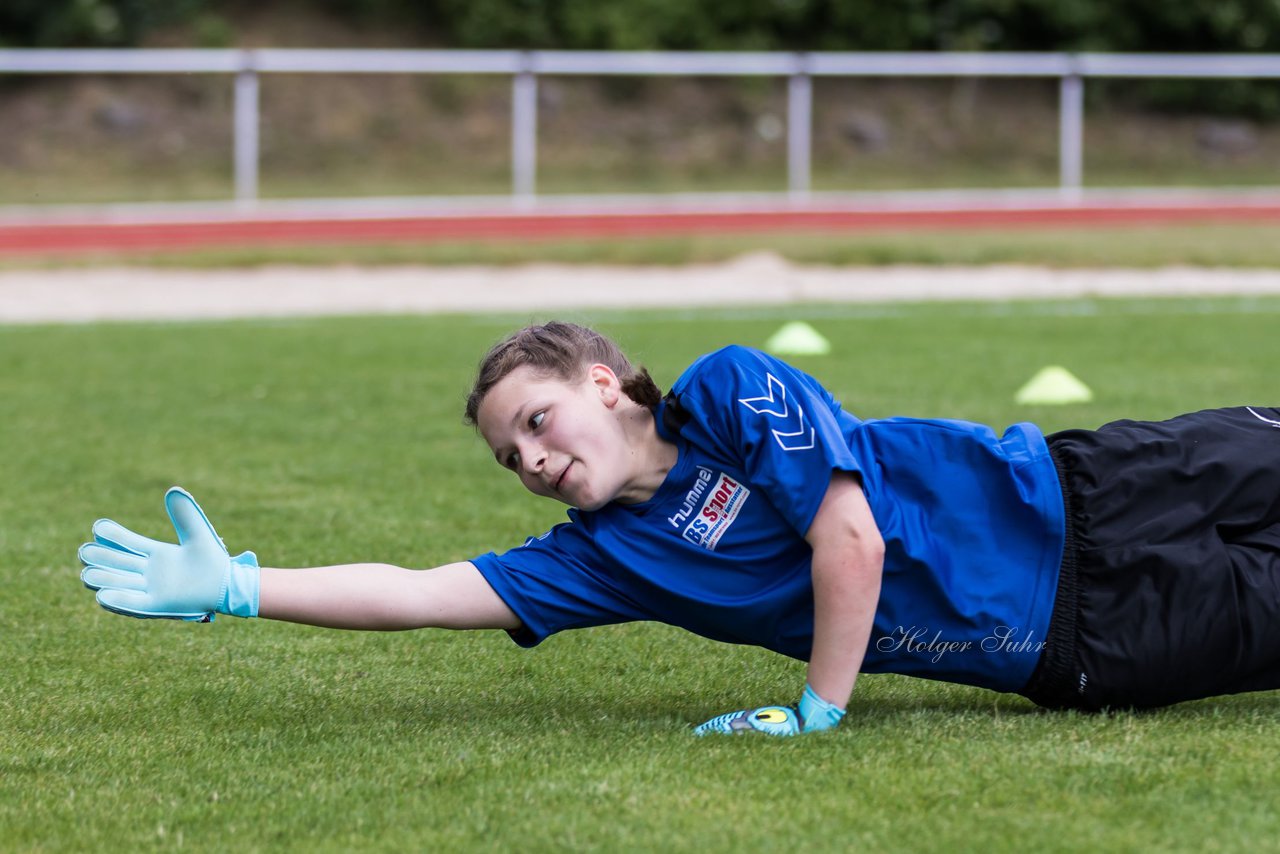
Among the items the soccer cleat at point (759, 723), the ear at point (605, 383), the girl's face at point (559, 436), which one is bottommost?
the soccer cleat at point (759, 723)

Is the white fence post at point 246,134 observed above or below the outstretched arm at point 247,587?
above

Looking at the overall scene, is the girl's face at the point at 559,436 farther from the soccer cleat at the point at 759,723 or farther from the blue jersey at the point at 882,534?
the soccer cleat at the point at 759,723

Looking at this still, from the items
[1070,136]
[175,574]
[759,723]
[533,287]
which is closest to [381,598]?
[175,574]

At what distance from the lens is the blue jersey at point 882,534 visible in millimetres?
2957

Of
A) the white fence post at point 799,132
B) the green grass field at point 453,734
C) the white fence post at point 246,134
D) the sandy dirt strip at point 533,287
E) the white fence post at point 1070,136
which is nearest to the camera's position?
the green grass field at point 453,734

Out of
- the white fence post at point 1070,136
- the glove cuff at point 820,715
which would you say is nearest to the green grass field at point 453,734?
the glove cuff at point 820,715

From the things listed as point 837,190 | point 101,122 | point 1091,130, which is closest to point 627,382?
point 837,190

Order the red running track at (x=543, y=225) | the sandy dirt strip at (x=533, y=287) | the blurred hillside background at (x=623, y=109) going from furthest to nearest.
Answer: the blurred hillside background at (x=623, y=109) < the red running track at (x=543, y=225) < the sandy dirt strip at (x=533, y=287)

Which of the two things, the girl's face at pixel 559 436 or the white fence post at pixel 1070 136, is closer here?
the girl's face at pixel 559 436

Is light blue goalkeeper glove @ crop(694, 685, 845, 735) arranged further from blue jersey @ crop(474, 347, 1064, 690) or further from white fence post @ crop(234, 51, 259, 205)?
white fence post @ crop(234, 51, 259, 205)

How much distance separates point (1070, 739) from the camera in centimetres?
286

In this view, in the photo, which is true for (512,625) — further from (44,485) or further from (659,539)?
(44,485)

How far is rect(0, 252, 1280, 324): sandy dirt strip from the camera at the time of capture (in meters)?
13.8

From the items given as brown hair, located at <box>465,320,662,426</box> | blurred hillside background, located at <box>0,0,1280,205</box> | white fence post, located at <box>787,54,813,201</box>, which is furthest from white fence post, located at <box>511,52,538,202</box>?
brown hair, located at <box>465,320,662,426</box>
